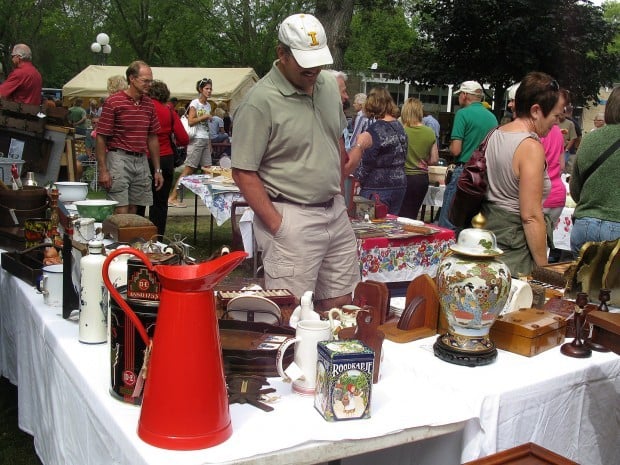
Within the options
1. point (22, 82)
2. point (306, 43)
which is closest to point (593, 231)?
point (306, 43)

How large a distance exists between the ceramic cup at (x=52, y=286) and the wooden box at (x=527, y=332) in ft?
4.68

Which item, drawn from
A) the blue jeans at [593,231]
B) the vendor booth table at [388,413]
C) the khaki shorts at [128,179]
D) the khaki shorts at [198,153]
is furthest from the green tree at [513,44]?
the vendor booth table at [388,413]

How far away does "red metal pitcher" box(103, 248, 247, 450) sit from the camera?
4.45 feet

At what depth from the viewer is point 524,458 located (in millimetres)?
1348

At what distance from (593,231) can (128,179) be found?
128 inches

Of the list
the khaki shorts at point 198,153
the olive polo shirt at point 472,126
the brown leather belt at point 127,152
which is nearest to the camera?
the brown leather belt at point 127,152

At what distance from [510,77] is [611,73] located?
3526 millimetres

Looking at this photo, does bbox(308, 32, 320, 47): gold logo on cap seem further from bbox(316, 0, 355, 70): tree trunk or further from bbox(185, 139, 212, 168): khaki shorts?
bbox(316, 0, 355, 70): tree trunk

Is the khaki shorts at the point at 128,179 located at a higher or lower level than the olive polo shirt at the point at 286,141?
lower

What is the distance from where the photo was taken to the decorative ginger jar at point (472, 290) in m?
1.80

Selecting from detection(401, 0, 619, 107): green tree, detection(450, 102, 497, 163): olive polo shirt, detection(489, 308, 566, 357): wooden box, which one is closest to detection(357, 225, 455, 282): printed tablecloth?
detection(450, 102, 497, 163): olive polo shirt

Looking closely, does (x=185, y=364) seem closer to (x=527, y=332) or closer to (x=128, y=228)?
(x=527, y=332)

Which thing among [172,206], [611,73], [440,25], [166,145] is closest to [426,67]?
[440,25]

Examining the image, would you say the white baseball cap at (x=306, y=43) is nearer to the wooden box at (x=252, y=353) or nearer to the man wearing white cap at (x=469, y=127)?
the wooden box at (x=252, y=353)
